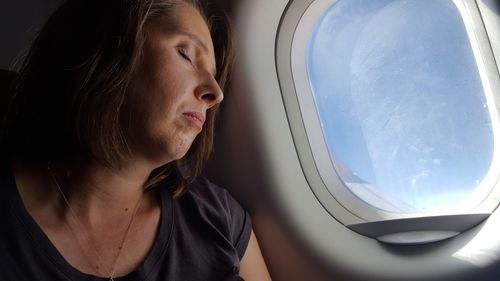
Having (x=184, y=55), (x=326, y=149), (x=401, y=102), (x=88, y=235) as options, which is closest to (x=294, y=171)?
(x=326, y=149)

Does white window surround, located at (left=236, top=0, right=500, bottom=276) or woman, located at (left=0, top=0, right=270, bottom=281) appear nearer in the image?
woman, located at (left=0, top=0, right=270, bottom=281)

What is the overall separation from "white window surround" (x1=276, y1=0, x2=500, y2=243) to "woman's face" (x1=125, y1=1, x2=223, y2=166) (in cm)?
31

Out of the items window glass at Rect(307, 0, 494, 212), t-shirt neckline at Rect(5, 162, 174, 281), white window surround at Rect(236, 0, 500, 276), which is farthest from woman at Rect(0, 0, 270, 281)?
window glass at Rect(307, 0, 494, 212)

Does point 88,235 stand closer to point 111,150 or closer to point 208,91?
point 111,150

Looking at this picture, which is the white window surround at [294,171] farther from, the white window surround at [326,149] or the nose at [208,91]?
the nose at [208,91]

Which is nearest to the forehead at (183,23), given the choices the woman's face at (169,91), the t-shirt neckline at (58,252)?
the woman's face at (169,91)

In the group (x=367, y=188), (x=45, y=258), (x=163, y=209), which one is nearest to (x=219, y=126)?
(x=163, y=209)

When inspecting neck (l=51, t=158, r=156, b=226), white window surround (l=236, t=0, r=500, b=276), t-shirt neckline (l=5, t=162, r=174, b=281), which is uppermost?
white window surround (l=236, t=0, r=500, b=276)

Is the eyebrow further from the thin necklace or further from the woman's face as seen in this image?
the thin necklace

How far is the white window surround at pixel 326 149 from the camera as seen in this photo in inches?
31.5

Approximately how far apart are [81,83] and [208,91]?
267mm

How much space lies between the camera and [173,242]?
0.84 metres

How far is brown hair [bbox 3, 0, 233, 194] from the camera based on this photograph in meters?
0.78

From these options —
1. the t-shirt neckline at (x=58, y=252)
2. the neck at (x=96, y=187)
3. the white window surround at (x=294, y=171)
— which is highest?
the white window surround at (x=294, y=171)
